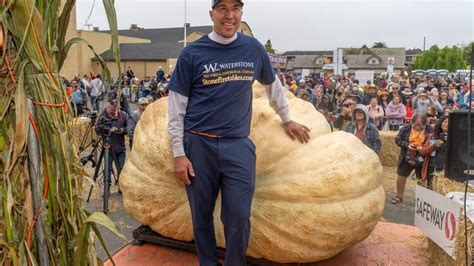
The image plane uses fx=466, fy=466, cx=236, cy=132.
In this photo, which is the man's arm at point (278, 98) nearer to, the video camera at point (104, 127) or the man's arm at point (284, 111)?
the man's arm at point (284, 111)

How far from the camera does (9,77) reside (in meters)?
1.36

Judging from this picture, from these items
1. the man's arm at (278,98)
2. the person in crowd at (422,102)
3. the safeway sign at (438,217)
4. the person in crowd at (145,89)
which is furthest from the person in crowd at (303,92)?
the man's arm at (278,98)

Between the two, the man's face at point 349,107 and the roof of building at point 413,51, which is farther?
the roof of building at point 413,51

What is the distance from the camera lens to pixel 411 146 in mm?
5875

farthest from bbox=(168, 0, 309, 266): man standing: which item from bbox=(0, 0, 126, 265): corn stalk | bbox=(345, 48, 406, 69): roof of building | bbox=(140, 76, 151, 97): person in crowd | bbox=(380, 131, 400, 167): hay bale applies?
bbox=(345, 48, 406, 69): roof of building

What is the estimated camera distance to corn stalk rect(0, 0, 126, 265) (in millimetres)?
1342

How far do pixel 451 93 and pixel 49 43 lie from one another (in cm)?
1556

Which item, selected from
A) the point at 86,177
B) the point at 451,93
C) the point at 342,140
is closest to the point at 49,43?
the point at 86,177

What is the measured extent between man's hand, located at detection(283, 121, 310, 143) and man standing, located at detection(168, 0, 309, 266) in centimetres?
45

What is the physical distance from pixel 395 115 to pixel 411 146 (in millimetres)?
5317

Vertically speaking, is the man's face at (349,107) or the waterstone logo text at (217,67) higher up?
the waterstone logo text at (217,67)

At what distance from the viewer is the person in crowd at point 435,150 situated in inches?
223

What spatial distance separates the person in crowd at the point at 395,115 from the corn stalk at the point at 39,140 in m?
10.3

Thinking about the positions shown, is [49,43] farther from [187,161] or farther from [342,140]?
[342,140]
